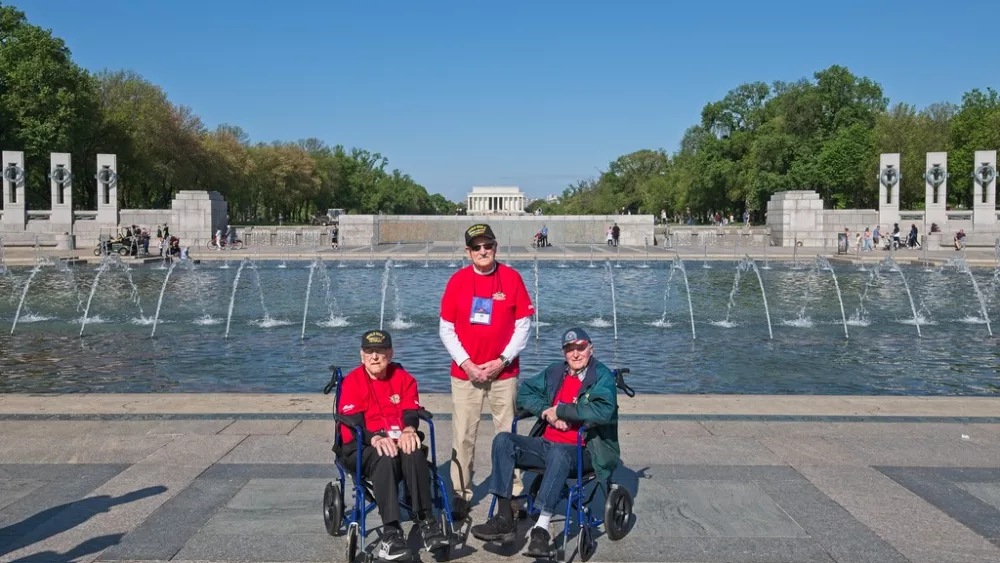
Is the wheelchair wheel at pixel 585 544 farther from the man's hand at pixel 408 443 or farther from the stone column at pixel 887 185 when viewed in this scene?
the stone column at pixel 887 185

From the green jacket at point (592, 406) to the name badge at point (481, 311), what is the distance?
48 cm

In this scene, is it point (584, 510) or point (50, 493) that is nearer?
point (584, 510)

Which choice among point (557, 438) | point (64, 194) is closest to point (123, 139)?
point (64, 194)

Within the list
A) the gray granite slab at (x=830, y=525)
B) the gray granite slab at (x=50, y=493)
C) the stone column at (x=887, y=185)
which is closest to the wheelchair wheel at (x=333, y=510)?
the gray granite slab at (x=50, y=493)

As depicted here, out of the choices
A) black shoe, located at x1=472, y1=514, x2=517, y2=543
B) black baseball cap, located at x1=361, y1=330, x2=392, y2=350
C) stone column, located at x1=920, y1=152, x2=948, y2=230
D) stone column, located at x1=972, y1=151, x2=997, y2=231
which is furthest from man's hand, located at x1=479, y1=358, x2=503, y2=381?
stone column, located at x1=972, y1=151, x2=997, y2=231

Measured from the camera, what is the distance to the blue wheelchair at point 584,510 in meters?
4.96

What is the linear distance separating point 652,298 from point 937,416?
13.0 metres

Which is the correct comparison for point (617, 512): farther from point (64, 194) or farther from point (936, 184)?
point (64, 194)

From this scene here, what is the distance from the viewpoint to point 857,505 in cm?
583

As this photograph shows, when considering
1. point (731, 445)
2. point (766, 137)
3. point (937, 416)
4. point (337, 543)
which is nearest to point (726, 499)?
point (731, 445)

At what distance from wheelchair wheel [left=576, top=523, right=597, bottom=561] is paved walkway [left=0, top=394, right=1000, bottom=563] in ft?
0.22

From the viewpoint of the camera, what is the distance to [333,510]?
5211 mm

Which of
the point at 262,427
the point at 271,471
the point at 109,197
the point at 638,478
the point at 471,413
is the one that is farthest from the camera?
the point at 109,197

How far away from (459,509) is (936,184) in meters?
46.3
